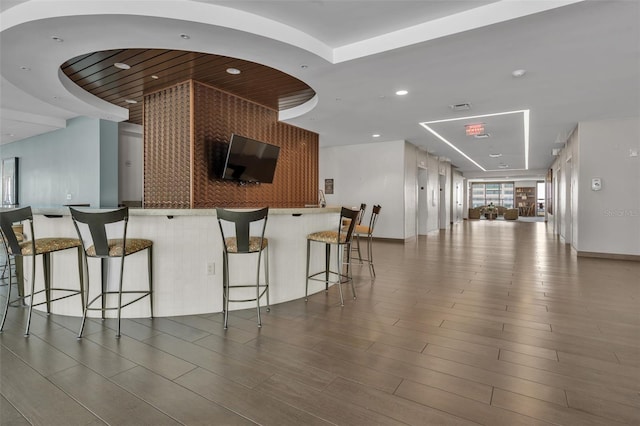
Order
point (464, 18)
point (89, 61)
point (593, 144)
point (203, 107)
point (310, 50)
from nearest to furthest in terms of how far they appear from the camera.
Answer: point (464, 18)
point (310, 50)
point (89, 61)
point (203, 107)
point (593, 144)

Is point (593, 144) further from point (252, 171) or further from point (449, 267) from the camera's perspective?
point (252, 171)

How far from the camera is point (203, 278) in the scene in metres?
3.34

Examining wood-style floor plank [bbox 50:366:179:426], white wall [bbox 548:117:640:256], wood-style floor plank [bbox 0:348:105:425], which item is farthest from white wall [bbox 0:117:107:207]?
white wall [bbox 548:117:640:256]

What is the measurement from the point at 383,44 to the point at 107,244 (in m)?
3.36

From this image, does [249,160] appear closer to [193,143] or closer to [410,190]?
[193,143]

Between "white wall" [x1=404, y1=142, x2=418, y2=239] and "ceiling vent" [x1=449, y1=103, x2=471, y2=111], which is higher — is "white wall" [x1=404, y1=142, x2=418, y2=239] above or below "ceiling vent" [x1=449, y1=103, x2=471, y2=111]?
below

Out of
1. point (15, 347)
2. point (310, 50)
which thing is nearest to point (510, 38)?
point (310, 50)

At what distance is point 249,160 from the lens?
537cm

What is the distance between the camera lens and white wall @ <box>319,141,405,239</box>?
29.5 feet

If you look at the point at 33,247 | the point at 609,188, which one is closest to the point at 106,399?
the point at 33,247

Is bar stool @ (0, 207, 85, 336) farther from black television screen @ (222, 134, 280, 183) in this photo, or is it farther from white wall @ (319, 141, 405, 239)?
white wall @ (319, 141, 405, 239)

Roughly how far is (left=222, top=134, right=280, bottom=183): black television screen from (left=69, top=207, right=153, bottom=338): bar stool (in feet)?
6.93

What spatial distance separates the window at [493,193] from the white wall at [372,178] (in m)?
19.2

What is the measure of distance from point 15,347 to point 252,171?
3.65m
